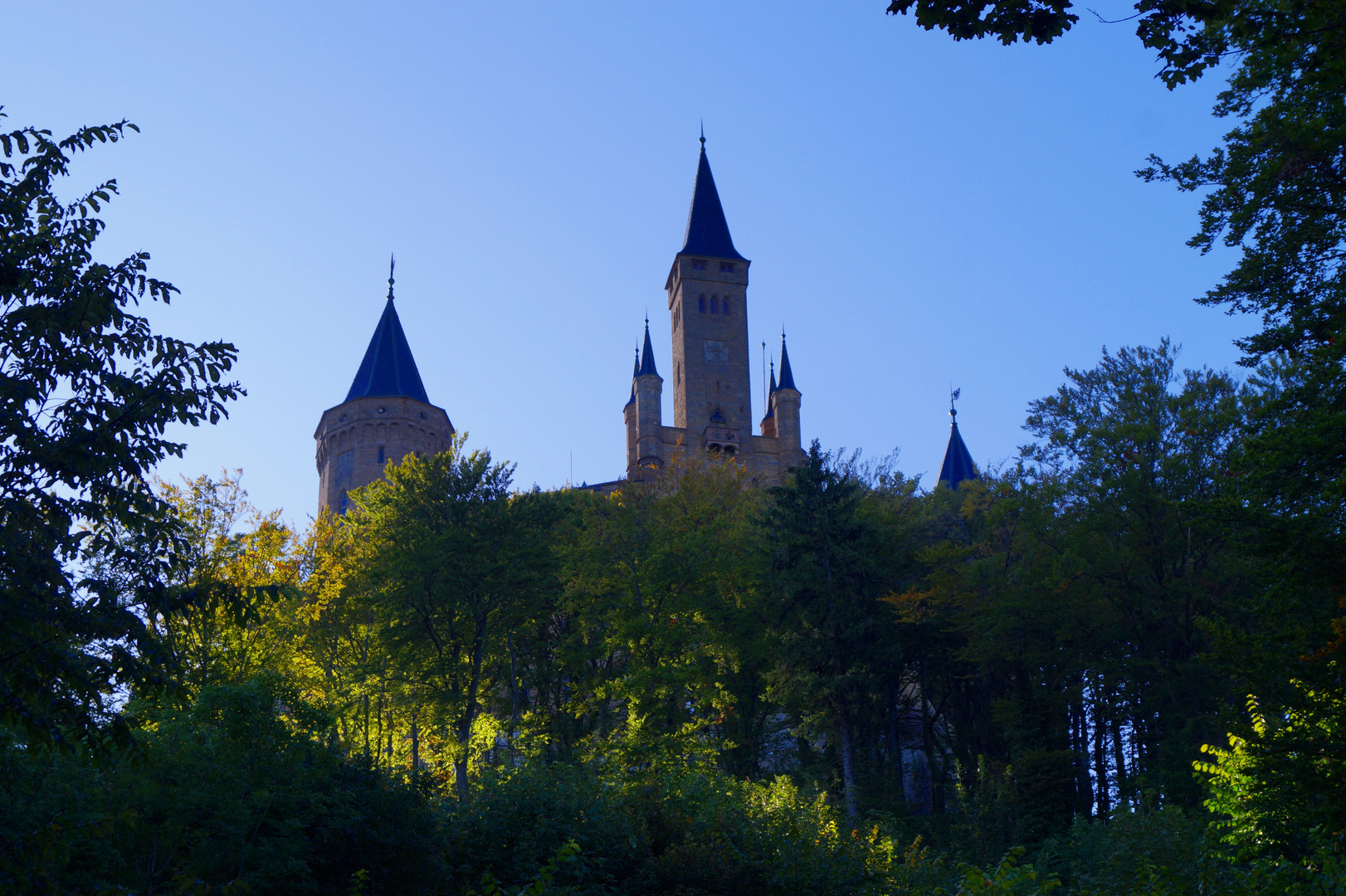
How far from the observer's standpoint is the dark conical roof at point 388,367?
6494cm

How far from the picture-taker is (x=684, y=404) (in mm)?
70750

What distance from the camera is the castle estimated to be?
209 ft

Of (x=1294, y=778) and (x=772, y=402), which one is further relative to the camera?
(x=772, y=402)

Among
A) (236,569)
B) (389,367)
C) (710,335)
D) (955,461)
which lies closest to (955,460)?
(955,461)

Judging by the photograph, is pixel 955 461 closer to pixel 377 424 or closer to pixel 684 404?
pixel 684 404

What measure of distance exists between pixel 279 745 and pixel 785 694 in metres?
18.5

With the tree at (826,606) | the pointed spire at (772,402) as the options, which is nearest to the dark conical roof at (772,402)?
the pointed spire at (772,402)

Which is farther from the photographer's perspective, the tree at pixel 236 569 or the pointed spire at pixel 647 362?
the pointed spire at pixel 647 362

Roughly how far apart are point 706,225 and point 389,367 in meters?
25.1

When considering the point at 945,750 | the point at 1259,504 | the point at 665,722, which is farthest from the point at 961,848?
the point at 1259,504

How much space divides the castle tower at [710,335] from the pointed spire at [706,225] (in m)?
0.06

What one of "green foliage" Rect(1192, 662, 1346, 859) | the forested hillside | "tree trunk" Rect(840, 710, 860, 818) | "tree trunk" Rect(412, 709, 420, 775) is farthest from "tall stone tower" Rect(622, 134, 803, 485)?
"green foliage" Rect(1192, 662, 1346, 859)

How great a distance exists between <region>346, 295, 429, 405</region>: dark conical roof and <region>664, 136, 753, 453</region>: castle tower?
636 inches

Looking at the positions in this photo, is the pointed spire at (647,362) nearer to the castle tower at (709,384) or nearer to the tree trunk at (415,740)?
the castle tower at (709,384)
